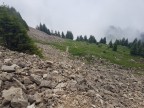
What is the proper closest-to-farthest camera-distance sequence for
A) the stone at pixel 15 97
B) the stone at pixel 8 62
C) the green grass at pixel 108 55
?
1. the stone at pixel 15 97
2. the stone at pixel 8 62
3. the green grass at pixel 108 55

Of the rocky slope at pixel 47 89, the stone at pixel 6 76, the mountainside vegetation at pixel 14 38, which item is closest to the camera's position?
the rocky slope at pixel 47 89

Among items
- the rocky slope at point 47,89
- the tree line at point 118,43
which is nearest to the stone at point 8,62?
the rocky slope at point 47,89

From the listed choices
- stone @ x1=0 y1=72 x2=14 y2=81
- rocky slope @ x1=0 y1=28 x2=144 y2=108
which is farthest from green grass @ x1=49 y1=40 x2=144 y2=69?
stone @ x1=0 y1=72 x2=14 y2=81

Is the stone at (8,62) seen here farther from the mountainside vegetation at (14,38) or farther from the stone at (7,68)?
the mountainside vegetation at (14,38)

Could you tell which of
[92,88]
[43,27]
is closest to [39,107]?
[92,88]

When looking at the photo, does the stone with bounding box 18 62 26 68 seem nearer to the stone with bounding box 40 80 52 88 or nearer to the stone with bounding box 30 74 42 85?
the stone with bounding box 30 74 42 85

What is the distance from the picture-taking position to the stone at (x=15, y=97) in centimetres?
1781

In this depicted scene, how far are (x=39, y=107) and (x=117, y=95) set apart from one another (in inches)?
338

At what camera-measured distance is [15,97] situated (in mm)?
18156

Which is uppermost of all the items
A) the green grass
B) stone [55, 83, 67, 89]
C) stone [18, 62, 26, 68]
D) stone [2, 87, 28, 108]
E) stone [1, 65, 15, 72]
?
stone [18, 62, 26, 68]

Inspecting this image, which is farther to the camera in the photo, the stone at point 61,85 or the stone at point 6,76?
the stone at point 61,85

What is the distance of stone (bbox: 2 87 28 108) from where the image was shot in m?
17.8

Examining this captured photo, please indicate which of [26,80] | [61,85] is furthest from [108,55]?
[26,80]

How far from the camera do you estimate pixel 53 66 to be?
81.5 feet
